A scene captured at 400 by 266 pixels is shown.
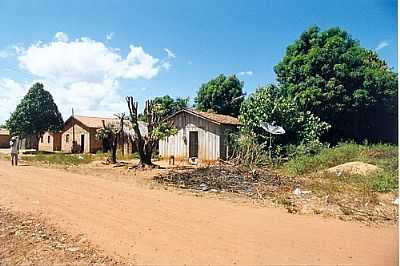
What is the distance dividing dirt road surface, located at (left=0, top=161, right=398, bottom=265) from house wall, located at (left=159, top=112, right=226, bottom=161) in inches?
220

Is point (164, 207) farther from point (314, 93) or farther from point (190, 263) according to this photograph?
point (314, 93)

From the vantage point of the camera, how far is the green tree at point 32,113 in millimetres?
15633

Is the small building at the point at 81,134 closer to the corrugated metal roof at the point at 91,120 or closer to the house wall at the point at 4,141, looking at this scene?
the corrugated metal roof at the point at 91,120

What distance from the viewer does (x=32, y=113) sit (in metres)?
15.8

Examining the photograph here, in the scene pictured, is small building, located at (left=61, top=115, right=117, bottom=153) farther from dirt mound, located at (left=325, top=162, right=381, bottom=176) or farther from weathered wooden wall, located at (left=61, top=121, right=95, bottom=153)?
dirt mound, located at (left=325, top=162, right=381, bottom=176)

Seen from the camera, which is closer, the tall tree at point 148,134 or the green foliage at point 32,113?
the tall tree at point 148,134

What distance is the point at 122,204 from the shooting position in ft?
12.7

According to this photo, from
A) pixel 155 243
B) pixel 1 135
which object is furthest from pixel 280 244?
pixel 1 135

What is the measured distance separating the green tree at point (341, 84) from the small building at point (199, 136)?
2.47m

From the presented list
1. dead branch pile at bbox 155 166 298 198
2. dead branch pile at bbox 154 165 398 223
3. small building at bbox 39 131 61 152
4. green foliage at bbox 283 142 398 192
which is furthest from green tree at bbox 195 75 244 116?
dead branch pile at bbox 155 166 298 198

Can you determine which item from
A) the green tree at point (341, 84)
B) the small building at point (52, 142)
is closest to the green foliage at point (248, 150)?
the green tree at point (341, 84)

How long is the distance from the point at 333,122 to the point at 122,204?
892 cm

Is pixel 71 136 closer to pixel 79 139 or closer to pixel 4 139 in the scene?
pixel 79 139

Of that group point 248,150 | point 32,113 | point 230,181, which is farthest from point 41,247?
point 32,113
